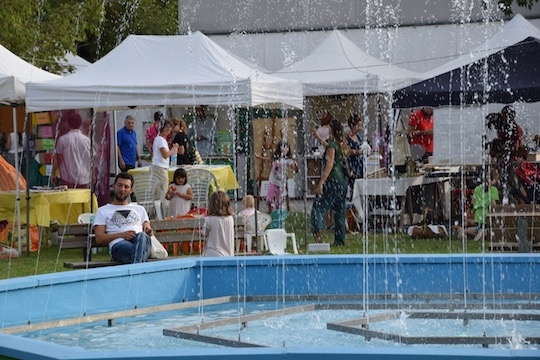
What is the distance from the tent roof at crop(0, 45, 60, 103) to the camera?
16469mm

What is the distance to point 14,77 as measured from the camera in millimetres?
16469

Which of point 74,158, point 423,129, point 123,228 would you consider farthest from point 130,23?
point 123,228

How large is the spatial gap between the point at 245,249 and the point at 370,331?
6.21 m

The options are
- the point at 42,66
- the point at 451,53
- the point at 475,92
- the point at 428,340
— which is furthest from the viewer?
the point at 451,53

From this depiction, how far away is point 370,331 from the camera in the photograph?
8922 millimetres

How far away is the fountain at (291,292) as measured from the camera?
9969 mm

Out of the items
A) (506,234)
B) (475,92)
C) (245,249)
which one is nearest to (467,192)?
(475,92)

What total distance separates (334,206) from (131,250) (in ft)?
17.2

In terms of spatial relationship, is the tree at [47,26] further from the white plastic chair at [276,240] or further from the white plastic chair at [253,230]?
the white plastic chair at [276,240]

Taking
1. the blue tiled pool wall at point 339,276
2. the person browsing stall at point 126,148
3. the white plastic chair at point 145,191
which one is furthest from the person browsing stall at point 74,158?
the blue tiled pool wall at point 339,276

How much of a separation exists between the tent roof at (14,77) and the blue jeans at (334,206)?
3.90 metres

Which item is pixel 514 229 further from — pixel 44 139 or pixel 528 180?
pixel 44 139

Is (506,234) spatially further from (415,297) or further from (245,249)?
(415,297)

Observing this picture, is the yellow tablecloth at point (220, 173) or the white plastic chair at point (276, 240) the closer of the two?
the white plastic chair at point (276, 240)
